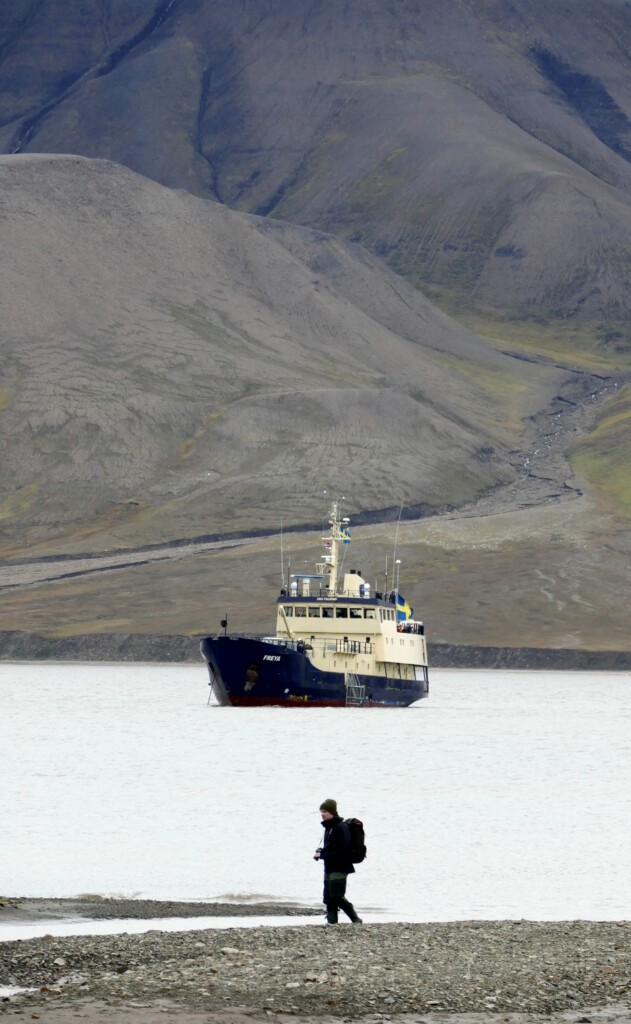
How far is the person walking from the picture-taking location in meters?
25.6

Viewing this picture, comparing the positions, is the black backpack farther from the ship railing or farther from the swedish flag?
the swedish flag

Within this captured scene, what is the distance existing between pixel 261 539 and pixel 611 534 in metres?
37.9

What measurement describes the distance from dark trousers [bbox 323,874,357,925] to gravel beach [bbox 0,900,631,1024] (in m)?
0.50

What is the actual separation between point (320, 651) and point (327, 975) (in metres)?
64.9

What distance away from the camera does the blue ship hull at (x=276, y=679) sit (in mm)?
85188

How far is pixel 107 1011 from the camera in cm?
1914

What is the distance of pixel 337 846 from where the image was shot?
25.7 metres

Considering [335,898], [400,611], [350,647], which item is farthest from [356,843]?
[400,611]

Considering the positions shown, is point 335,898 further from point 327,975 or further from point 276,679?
point 276,679

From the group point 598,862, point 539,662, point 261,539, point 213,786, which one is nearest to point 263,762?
point 213,786

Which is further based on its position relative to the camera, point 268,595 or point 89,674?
point 268,595

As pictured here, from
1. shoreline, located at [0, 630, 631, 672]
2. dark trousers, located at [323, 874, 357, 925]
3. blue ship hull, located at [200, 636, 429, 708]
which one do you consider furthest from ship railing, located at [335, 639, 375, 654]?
shoreline, located at [0, 630, 631, 672]

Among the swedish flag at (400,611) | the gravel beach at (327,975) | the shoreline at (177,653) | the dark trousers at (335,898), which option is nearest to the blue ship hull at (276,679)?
the swedish flag at (400,611)

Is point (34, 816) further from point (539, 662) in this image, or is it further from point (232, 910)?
point (539, 662)
